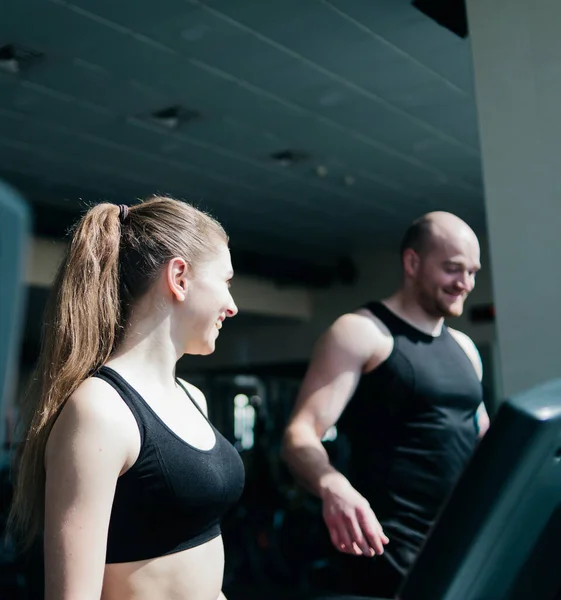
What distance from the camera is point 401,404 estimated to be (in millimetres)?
1910

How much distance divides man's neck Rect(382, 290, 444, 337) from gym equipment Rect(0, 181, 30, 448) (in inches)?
67.9

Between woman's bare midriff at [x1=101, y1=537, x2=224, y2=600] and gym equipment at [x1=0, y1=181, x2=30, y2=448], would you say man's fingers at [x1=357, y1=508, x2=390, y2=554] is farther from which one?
gym equipment at [x1=0, y1=181, x2=30, y2=448]

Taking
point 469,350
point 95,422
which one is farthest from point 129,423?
point 469,350

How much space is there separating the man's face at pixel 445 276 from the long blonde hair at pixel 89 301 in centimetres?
88

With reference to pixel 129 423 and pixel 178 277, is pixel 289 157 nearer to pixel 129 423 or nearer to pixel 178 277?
pixel 178 277

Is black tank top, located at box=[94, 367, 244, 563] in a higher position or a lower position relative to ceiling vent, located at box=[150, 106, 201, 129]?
higher

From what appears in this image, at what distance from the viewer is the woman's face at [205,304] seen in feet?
4.10

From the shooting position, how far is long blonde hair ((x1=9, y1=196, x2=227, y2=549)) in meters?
1.17

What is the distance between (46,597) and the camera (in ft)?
3.28

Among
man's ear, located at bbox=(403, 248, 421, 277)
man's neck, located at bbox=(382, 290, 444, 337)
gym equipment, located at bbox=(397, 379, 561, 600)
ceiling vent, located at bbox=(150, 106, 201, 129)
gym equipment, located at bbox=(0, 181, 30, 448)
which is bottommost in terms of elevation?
ceiling vent, located at bbox=(150, 106, 201, 129)

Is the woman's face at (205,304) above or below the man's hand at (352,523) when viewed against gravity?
above

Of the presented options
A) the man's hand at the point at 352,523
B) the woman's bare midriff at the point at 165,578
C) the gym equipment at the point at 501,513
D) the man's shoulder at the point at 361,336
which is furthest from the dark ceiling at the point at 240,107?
the gym equipment at the point at 501,513

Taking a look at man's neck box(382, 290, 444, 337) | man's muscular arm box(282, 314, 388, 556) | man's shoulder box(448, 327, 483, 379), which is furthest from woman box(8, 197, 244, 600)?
man's shoulder box(448, 327, 483, 379)

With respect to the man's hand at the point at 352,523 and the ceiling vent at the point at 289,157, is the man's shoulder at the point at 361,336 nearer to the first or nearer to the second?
the man's hand at the point at 352,523
